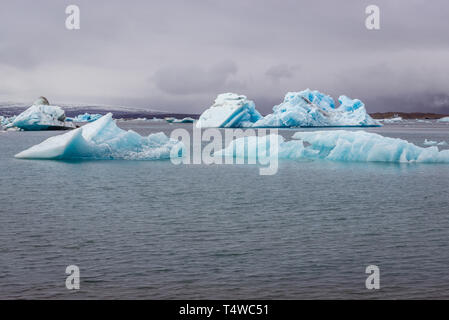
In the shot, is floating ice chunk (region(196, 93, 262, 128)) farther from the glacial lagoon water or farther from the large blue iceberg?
the glacial lagoon water

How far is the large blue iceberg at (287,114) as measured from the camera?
212 feet

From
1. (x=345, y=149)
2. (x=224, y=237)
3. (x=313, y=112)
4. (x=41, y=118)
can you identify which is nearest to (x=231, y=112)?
(x=313, y=112)

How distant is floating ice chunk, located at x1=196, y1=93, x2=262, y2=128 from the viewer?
212 feet

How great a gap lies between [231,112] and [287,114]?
6.35 meters

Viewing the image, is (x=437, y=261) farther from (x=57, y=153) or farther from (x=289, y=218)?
(x=57, y=153)

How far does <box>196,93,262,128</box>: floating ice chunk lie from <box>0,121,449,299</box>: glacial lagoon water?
149 feet

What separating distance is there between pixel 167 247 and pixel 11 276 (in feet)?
8.25

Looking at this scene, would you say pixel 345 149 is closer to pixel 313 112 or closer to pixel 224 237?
pixel 224 237

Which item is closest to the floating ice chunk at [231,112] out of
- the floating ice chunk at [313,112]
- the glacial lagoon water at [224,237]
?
the floating ice chunk at [313,112]

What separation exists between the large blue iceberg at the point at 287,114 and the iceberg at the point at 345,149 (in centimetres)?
3653

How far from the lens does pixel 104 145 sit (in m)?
24.4
